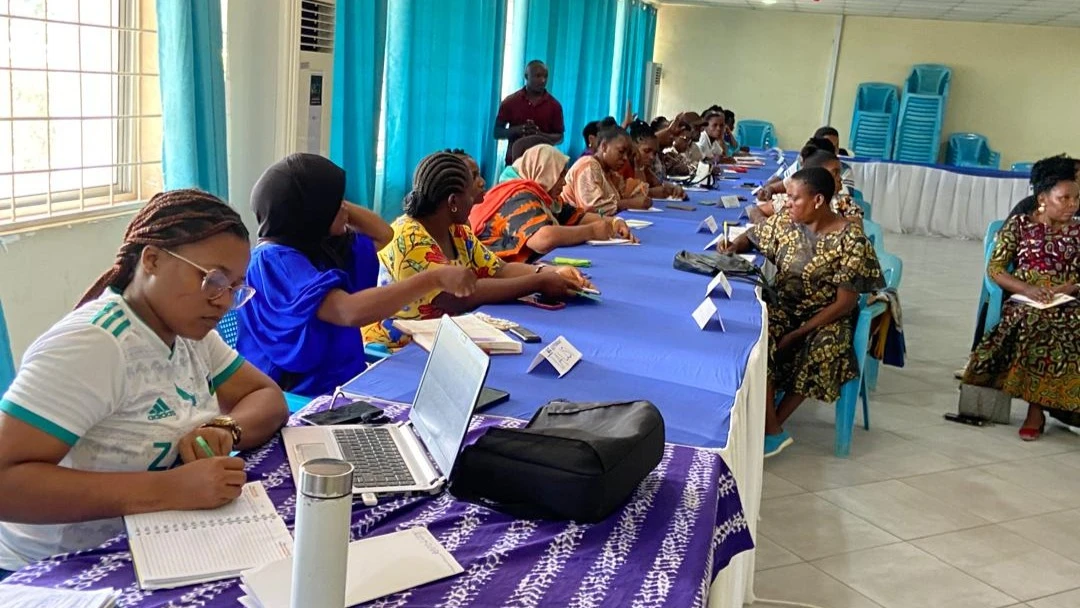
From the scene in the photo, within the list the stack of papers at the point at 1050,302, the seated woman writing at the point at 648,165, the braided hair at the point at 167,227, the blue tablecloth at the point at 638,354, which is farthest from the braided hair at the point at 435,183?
the seated woman writing at the point at 648,165

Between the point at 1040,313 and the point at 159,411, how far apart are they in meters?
3.85

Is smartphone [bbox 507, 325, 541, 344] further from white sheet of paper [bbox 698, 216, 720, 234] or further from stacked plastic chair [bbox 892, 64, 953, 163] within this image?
stacked plastic chair [bbox 892, 64, 953, 163]

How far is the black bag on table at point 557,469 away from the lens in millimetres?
1394

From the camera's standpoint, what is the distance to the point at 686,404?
2.05 m

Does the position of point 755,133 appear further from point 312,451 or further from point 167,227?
point 167,227

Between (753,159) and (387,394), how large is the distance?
26.7 ft

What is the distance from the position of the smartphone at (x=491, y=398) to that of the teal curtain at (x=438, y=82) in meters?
3.09

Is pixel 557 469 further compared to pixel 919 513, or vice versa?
pixel 919 513

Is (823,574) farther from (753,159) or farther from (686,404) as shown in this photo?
(753,159)

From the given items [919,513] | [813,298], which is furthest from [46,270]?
[919,513]

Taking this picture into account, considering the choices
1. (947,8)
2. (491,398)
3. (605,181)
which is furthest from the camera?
(947,8)

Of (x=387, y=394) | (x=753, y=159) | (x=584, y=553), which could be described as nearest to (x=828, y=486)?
(x=387, y=394)

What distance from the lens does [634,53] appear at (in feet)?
39.8

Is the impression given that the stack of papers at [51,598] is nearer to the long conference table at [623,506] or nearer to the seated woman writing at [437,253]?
the long conference table at [623,506]
